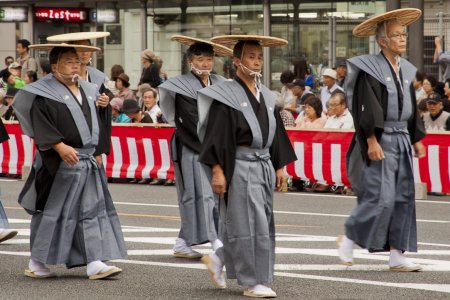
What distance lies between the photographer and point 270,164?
27.7 feet

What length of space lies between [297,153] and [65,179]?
7972 mm

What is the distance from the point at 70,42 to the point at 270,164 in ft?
7.39

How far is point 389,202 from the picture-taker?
9328mm

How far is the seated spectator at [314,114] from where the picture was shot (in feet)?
54.7

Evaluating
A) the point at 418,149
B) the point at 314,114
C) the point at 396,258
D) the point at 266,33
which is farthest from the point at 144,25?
the point at 396,258

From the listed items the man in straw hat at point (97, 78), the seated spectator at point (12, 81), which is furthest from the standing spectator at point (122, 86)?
the man in straw hat at point (97, 78)

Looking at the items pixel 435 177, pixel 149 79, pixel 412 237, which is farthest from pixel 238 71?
pixel 149 79

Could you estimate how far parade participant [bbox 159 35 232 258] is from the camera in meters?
10.2

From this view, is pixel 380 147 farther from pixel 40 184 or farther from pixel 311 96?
pixel 311 96

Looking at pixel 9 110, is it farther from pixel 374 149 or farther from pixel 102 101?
pixel 374 149

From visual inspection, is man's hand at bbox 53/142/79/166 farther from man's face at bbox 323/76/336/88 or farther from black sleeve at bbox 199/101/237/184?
man's face at bbox 323/76/336/88

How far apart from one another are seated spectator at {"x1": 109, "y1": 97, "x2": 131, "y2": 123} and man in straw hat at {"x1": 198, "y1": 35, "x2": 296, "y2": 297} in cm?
1010

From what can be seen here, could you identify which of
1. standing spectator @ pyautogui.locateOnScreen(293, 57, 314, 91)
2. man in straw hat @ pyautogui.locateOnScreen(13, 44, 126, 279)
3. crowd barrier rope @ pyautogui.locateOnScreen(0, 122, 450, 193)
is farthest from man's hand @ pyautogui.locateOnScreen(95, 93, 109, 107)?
standing spectator @ pyautogui.locateOnScreen(293, 57, 314, 91)

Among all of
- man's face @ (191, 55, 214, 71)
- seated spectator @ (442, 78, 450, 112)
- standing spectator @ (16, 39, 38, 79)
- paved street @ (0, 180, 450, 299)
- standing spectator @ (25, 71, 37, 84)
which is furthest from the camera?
standing spectator @ (16, 39, 38, 79)
